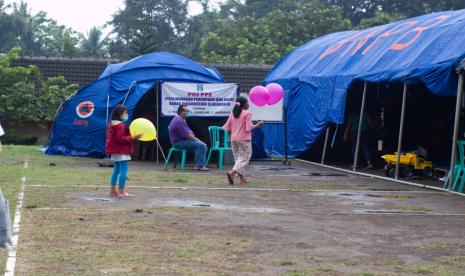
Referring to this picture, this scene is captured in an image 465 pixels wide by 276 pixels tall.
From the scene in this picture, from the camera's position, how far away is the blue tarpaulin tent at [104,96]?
22672 millimetres

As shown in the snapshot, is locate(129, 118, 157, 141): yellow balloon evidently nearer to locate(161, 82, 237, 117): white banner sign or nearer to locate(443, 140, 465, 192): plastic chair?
locate(443, 140, 465, 192): plastic chair

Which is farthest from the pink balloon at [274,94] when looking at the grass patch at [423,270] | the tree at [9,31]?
the tree at [9,31]

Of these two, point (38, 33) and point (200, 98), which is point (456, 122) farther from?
point (38, 33)

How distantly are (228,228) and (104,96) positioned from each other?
42.6ft

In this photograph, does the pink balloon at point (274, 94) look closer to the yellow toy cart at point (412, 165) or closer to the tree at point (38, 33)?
the yellow toy cart at point (412, 165)

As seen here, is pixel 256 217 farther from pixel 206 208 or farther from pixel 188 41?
pixel 188 41

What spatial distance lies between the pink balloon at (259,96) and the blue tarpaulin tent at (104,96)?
248 cm

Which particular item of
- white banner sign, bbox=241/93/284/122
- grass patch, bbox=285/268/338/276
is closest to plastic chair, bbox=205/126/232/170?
white banner sign, bbox=241/93/284/122

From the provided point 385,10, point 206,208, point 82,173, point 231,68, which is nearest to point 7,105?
point 231,68

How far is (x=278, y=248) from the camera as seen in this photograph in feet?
30.2

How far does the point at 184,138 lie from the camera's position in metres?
19.3

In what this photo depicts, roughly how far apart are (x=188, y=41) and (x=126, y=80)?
43.1 m

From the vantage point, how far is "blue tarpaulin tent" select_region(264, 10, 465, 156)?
1722cm

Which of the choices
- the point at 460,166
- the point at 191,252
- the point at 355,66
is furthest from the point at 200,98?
the point at 191,252
